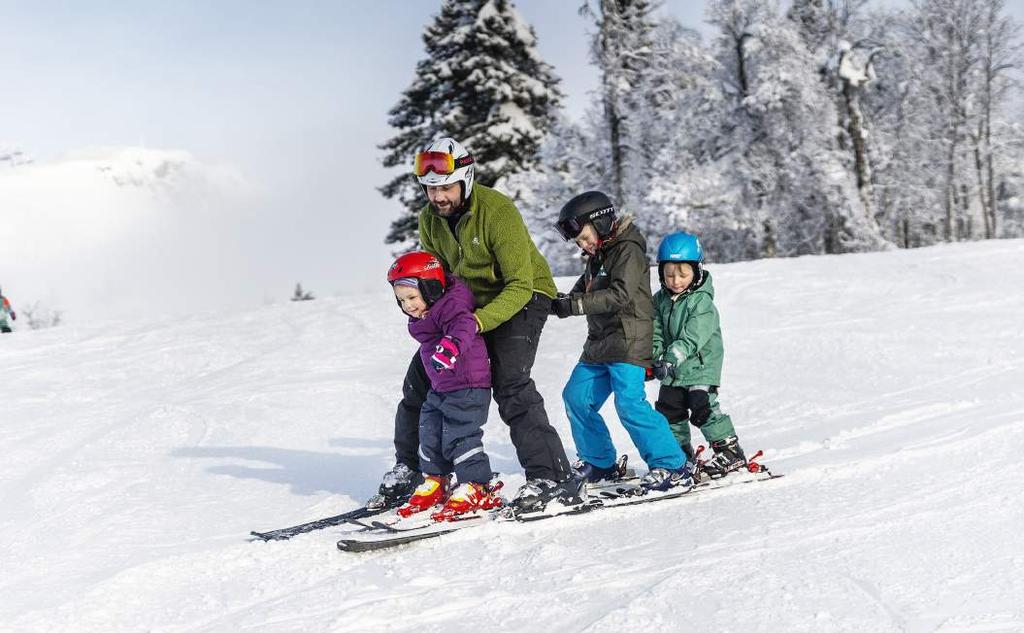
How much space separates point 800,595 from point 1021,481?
214 centimetres

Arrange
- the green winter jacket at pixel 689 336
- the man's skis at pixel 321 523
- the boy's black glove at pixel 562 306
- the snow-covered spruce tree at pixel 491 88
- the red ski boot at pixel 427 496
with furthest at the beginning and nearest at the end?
the snow-covered spruce tree at pixel 491 88
the green winter jacket at pixel 689 336
the boy's black glove at pixel 562 306
the red ski boot at pixel 427 496
the man's skis at pixel 321 523

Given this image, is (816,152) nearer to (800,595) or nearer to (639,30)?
(639,30)

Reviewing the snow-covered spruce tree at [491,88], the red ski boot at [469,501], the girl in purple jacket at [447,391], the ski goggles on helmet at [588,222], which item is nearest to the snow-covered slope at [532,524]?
the red ski boot at [469,501]

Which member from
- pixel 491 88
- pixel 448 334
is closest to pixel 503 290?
pixel 448 334

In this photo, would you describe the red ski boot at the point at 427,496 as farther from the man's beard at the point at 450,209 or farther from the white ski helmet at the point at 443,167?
the white ski helmet at the point at 443,167

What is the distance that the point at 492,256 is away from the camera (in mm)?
4652

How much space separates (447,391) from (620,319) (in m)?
1.12

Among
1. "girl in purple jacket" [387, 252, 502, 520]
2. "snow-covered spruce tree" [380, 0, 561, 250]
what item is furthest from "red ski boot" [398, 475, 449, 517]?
"snow-covered spruce tree" [380, 0, 561, 250]

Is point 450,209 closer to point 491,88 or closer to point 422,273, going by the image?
point 422,273

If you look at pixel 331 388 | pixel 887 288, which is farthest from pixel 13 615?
pixel 887 288

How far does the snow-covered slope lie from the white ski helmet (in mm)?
1856

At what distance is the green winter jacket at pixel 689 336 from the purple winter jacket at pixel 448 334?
1225mm

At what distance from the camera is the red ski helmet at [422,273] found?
4.43 m

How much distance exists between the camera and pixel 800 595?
3.22m
